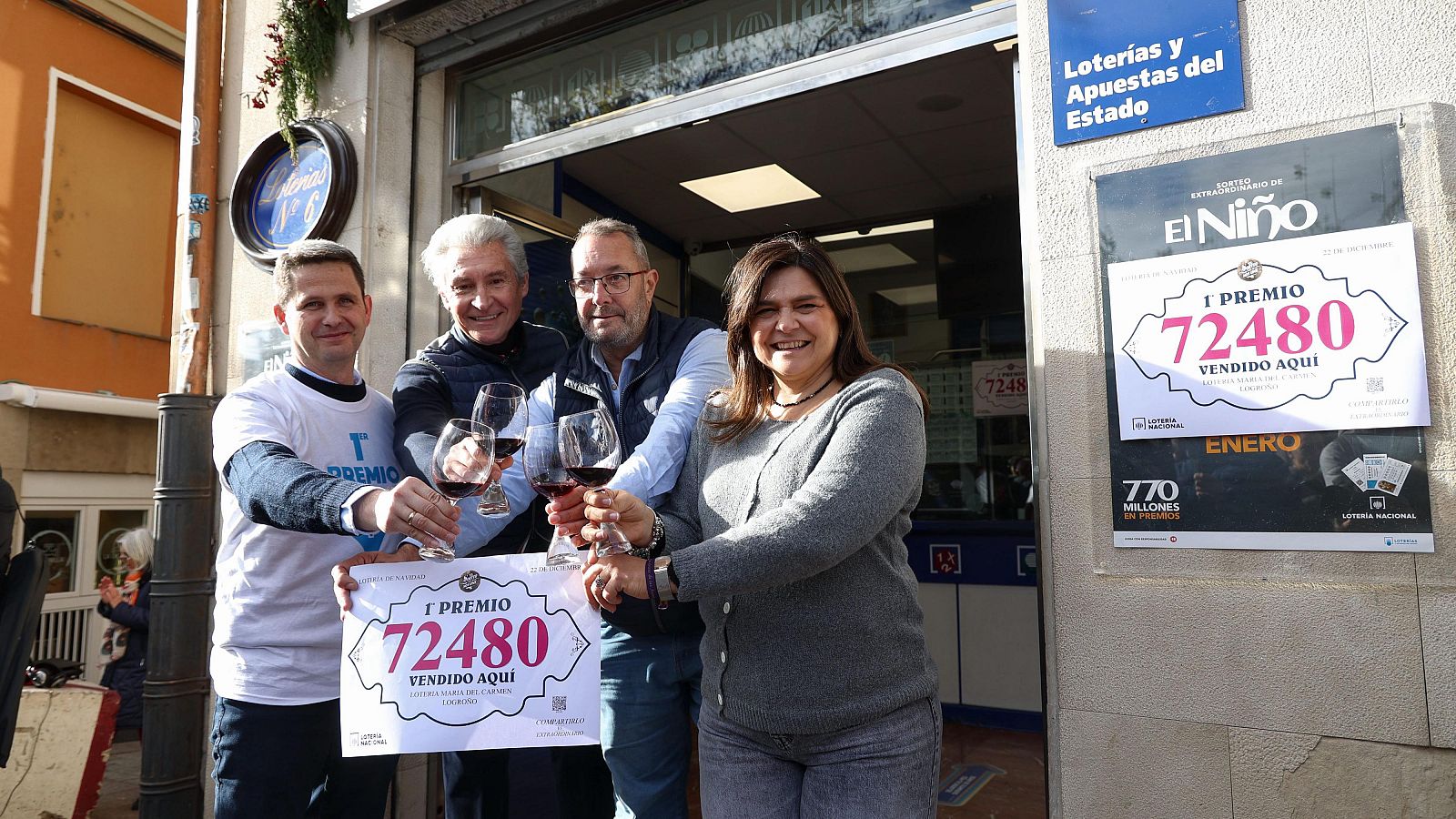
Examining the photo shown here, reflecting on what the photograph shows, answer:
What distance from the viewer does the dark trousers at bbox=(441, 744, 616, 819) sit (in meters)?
2.45

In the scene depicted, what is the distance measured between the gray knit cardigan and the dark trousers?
807mm

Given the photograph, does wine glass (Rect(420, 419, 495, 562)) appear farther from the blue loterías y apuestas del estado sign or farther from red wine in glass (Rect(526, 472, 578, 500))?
the blue loterías y apuestas del estado sign

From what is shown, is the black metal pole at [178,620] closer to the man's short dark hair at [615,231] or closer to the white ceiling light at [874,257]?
the man's short dark hair at [615,231]

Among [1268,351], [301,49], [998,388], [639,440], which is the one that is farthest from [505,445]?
[998,388]

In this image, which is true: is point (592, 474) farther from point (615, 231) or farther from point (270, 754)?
point (270, 754)

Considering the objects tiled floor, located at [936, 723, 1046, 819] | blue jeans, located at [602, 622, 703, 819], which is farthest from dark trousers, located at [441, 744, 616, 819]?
tiled floor, located at [936, 723, 1046, 819]

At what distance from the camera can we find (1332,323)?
2078 millimetres

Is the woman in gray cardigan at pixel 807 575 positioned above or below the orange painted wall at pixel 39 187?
below

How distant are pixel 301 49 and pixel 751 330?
322cm

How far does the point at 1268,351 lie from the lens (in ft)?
7.05

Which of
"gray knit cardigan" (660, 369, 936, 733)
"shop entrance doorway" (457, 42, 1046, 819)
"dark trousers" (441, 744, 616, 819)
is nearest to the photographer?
"gray knit cardigan" (660, 369, 936, 733)

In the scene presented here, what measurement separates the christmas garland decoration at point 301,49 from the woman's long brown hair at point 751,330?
3.06 m

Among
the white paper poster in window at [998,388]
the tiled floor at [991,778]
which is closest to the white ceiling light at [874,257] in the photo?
the white paper poster in window at [998,388]

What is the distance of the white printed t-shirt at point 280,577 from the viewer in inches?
88.4
